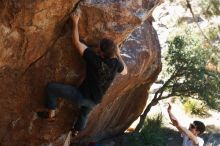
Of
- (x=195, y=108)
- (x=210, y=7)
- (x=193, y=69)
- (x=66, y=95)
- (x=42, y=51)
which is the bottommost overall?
(x=195, y=108)

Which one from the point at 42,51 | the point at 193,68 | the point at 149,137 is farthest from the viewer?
the point at 193,68

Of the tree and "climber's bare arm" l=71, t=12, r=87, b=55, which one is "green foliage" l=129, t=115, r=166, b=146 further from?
"climber's bare arm" l=71, t=12, r=87, b=55

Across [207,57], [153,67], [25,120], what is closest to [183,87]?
[207,57]

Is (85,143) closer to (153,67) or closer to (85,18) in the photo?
(153,67)

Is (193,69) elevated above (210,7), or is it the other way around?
(210,7)

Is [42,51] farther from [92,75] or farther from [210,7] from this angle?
[210,7]

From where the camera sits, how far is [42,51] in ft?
24.6

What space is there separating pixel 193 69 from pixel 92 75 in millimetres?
9630

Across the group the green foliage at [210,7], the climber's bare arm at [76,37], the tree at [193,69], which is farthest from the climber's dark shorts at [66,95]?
the tree at [193,69]

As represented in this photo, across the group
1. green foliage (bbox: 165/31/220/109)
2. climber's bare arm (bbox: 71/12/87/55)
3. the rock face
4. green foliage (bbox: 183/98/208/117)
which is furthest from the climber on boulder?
green foliage (bbox: 183/98/208/117)

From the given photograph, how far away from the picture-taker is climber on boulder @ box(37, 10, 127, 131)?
682 centimetres

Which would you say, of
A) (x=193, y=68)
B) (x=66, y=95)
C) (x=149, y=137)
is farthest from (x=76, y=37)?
(x=193, y=68)

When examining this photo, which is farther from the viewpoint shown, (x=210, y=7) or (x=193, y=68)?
(x=193, y=68)

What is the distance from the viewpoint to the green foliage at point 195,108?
1873cm
